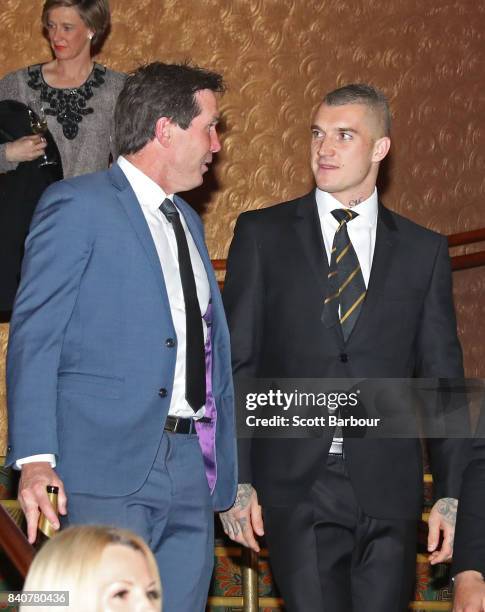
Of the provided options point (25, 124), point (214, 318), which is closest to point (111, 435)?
point (214, 318)

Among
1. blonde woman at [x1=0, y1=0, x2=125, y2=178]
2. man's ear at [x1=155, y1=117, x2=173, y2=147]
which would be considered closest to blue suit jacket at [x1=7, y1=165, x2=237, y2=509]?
man's ear at [x1=155, y1=117, x2=173, y2=147]

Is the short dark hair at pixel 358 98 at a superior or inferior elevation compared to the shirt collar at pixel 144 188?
superior

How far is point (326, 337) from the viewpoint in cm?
353

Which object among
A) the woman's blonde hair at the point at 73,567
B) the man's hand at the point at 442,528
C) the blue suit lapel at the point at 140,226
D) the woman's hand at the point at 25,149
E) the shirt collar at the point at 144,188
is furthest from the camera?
the woman's hand at the point at 25,149

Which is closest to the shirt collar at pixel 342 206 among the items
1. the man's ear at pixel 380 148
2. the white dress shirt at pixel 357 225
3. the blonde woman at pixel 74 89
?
the white dress shirt at pixel 357 225

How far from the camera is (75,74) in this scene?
5004 mm

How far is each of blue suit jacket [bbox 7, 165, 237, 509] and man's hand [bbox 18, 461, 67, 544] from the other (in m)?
0.07

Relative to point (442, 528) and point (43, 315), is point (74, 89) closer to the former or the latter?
point (43, 315)

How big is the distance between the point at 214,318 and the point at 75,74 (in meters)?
1.95

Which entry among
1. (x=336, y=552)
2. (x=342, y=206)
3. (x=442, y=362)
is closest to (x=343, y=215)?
(x=342, y=206)

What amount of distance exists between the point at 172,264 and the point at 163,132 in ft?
1.22

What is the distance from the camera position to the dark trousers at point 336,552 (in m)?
3.36

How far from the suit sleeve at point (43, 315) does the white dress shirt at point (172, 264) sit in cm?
23

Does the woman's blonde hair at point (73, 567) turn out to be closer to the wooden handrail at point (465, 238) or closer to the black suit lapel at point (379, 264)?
the black suit lapel at point (379, 264)
